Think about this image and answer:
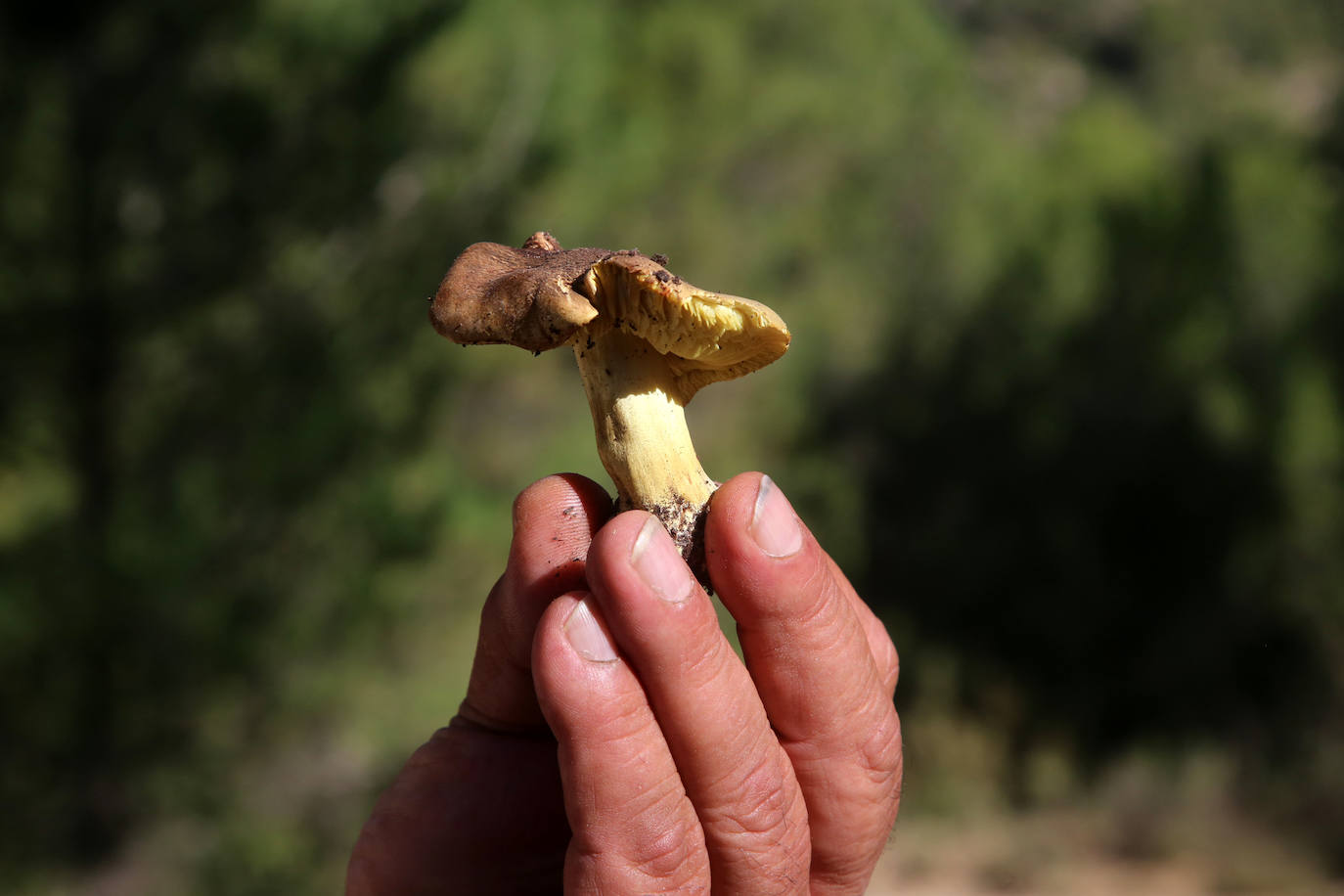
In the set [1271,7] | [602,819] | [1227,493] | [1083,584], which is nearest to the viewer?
[602,819]

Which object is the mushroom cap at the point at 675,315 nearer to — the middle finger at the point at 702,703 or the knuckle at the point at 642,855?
the middle finger at the point at 702,703

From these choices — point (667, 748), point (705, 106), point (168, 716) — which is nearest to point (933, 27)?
point (705, 106)

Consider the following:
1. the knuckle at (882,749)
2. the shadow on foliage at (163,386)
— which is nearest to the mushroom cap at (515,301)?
the knuckle at (882,749)

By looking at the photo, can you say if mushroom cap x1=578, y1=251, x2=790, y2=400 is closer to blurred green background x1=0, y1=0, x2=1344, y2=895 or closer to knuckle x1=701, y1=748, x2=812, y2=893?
knuckle x1=701, y1=748, x2=812, y2=893

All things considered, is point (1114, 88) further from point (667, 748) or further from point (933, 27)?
point (667, 748)

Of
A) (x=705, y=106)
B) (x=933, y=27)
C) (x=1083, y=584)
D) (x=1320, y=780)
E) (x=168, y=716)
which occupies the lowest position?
(x=168, y=716)

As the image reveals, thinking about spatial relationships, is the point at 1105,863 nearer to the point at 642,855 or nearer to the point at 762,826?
the point at 762,826

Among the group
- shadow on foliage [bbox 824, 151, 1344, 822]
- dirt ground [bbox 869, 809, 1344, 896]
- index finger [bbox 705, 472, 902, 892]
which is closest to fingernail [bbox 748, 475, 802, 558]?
index finger [bbox 705, 472, 902, 892]
